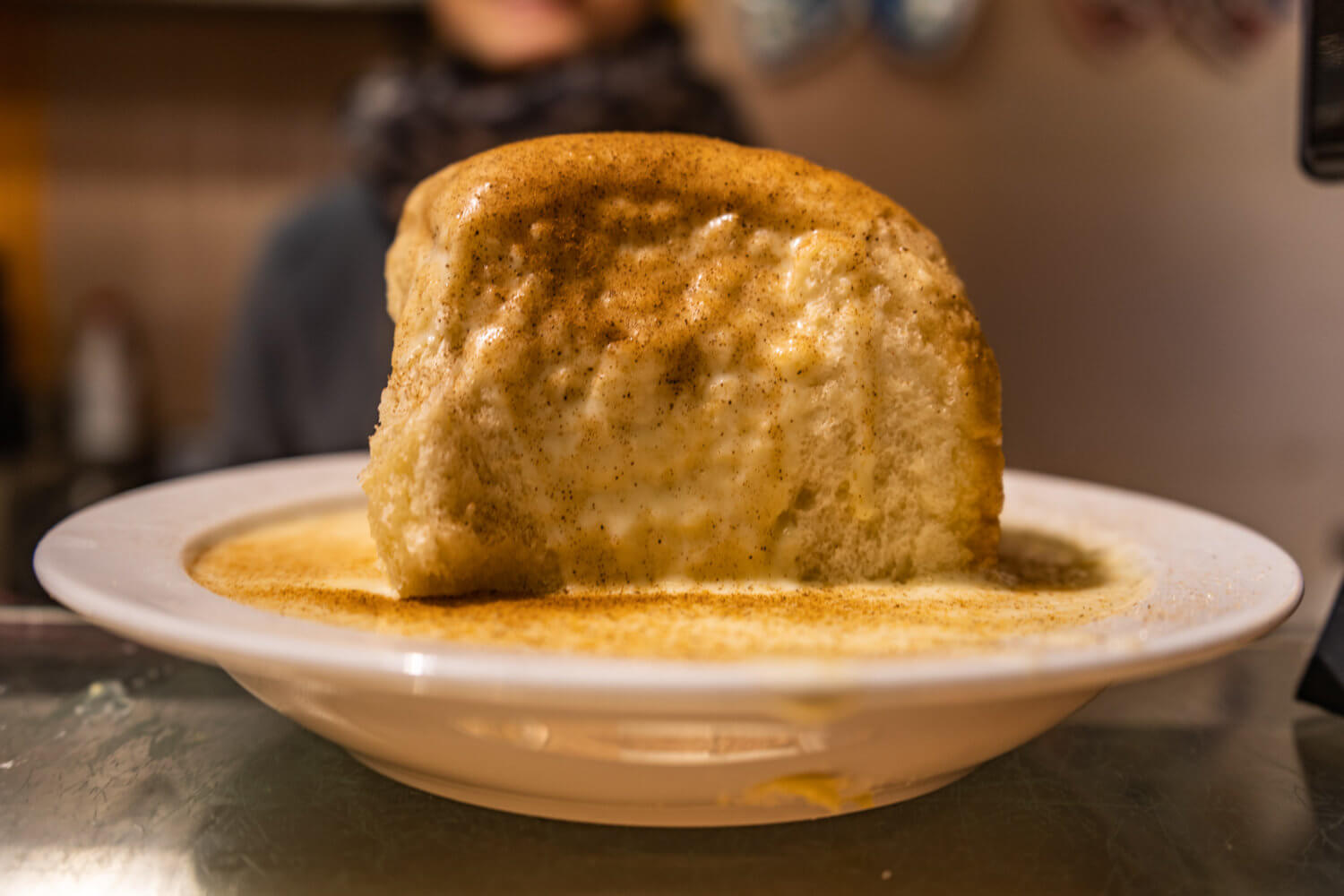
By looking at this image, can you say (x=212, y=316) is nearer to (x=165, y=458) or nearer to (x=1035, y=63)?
(x=165, y=458)

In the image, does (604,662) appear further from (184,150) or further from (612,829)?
(184,150)

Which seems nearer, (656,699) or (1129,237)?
(656,699)

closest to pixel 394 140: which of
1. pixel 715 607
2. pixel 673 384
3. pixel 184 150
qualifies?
pixel 184 150

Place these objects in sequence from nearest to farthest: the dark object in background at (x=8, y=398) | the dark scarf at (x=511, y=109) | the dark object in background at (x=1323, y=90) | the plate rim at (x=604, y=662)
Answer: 1. the plate rim at (x=604, y=662)
2. the dark object in background at (x=1323, y=90)
3. the dark scarf at (x=511, y=109)
4. the dark object in background at (x=8, y=398)

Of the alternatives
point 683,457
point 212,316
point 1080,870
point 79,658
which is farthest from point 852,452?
point 212,316

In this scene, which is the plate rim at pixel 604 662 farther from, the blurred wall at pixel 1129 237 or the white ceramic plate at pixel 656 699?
the blurred wall at pixel 1129 237

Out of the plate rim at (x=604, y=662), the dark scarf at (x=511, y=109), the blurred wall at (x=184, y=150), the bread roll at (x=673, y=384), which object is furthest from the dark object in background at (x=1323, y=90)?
the blurred wall at (x=184, y=150)

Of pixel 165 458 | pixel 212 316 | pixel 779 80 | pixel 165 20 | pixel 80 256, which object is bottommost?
pixel 165 458
